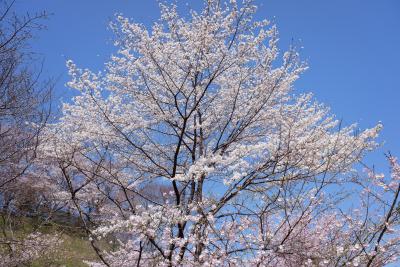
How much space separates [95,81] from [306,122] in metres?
4.40

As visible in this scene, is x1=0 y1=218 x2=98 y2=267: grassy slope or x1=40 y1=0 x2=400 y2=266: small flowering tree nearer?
x1=40 y1=0 x2=400 y2=266: small flowering tree

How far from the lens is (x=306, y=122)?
29.4 feet

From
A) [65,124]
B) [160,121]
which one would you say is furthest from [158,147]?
[65,124]

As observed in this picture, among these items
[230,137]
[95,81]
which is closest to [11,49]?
[95,81]

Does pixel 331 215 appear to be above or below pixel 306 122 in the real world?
below

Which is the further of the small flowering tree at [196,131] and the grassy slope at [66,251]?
the grassy slope at [66,251]

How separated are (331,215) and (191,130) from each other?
309 centimetres

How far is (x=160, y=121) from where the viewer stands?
8602 millimetres

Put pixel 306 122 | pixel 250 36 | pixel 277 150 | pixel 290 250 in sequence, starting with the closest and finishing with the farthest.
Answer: pixel 290 250, pixel 277 150, pixel 250 36, pixel 306 122

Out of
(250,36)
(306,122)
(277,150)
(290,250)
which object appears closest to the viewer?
(290,250)

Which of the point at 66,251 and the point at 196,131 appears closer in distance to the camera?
the point at 196,131

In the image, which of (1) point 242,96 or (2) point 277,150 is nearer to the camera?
(2) point 277,150

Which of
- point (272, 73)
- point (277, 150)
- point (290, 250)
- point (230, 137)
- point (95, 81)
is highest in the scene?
point (272, 73)

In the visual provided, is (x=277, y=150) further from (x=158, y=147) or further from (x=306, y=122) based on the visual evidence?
(x=158, y=147)
